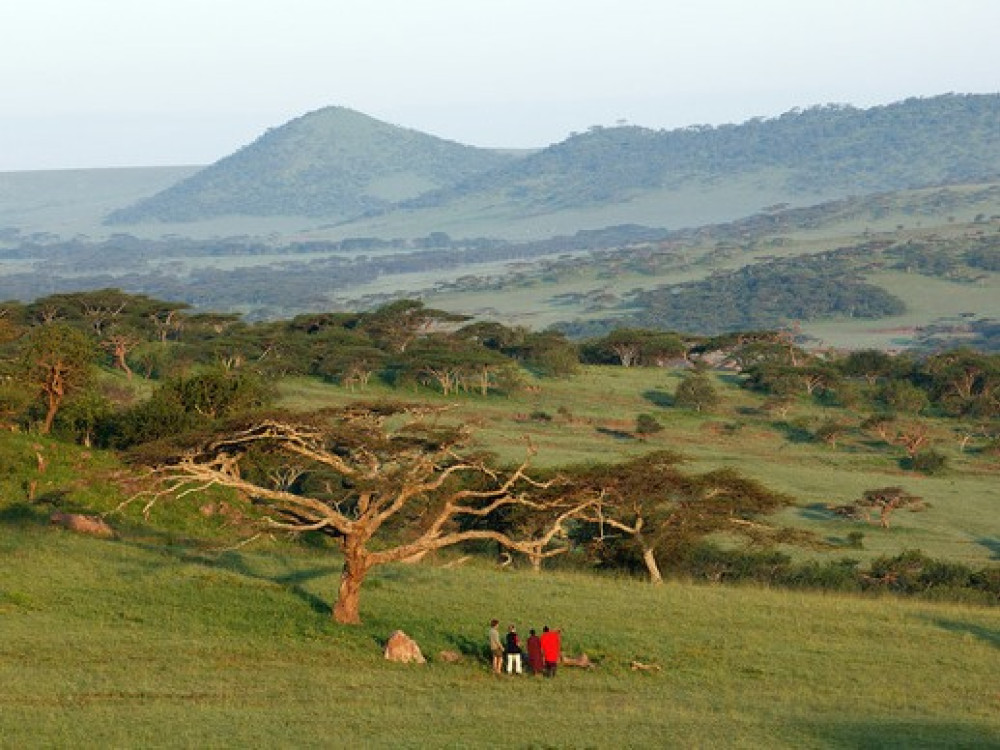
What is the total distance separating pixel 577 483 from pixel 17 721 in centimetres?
1972

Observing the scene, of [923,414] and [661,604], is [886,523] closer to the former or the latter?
[661,604]

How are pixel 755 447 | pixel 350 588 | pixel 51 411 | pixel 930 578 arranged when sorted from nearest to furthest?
pixel 350 588 < pixel 930 578 < pixel 51 411 < pixel 755 447

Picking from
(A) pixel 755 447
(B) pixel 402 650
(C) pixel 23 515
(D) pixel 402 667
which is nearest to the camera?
(D) pixel 402 667

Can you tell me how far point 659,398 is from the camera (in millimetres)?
92312

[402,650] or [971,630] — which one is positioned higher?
[402,650]

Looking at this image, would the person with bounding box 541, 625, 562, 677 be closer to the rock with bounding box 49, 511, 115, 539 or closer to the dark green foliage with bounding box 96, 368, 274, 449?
the rock with bounding box 49, 511, 115, 539

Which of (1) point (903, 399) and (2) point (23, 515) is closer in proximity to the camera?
(2) point (23, 515)

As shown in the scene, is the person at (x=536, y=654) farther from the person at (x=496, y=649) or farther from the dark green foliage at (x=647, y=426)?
the dark green foliage at (x=647, y=426)

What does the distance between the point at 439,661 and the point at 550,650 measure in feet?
6.94

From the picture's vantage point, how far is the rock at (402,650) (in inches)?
1069

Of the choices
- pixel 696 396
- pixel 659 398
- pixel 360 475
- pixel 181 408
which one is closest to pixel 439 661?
pixel 360 475

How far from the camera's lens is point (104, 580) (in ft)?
104

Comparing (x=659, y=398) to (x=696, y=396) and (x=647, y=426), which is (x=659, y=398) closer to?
(x=696, y=396)

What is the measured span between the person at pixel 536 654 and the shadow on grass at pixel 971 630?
427 inches
